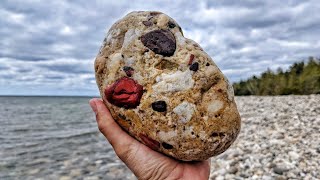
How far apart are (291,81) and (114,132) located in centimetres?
2366

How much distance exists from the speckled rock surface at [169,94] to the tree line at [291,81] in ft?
68.0

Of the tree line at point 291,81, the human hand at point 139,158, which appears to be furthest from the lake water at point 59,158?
the tree line at point 291,81

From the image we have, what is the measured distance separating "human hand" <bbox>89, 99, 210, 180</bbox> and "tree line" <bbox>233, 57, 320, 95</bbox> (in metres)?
20.8

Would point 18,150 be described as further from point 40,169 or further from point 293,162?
point 293,162

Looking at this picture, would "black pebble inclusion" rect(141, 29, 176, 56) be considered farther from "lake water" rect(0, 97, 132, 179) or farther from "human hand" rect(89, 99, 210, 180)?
"lake water" rect(0, 97, 132, 179)

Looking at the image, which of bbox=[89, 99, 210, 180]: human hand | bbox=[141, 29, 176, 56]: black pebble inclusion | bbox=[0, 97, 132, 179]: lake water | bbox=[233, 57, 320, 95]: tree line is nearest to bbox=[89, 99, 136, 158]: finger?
bbox=[89, 99, 210, 180]: human hand

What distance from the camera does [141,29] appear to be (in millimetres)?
2449

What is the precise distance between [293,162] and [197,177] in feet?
14.0

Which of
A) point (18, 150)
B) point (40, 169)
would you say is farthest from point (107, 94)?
point (18, 150)

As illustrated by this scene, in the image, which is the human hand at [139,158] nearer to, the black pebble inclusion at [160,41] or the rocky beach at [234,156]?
the black pebble inclusion at [160,41]

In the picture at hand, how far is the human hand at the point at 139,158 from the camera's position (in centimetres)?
228

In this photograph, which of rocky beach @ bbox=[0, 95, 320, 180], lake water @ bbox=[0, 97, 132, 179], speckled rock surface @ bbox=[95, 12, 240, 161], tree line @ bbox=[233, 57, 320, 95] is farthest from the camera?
tree line @ bbox=[233, 57, 320, 95]

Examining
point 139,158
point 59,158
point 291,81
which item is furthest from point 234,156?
point 291,81

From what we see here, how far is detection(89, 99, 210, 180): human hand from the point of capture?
2277 mm
